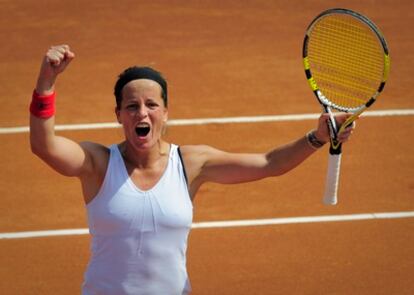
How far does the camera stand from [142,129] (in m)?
4.61

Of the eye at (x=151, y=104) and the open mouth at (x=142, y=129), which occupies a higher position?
the eye at (x=151, y=104)

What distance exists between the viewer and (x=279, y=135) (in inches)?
416

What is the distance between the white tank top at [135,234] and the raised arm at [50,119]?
0.25m

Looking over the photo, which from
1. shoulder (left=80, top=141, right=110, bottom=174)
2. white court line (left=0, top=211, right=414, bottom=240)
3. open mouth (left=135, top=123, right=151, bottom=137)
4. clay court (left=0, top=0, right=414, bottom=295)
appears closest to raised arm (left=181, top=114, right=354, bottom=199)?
open mouth (left=135, top=123, right=151, bottom=137)

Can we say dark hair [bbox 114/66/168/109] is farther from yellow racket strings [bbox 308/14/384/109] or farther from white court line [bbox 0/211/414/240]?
white court line [bbox 0/211/414/240]

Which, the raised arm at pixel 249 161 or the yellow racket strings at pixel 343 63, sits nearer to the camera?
the raised arm at pixel 249 161

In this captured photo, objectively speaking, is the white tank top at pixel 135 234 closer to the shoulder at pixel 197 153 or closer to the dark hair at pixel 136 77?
the shoulder at pixel 197 153

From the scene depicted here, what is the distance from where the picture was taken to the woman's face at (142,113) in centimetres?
460

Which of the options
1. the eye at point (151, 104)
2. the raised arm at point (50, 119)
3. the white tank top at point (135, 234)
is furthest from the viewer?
the eye at point (151, 104)

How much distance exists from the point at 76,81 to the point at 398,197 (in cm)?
507

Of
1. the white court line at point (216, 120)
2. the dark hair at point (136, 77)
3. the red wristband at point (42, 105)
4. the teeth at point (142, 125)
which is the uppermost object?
the white court line at point (216, 120)

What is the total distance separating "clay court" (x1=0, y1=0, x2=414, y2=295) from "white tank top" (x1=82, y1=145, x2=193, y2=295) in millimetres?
3190

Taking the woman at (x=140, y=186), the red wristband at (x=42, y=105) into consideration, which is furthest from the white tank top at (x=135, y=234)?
the red wristband at (x=42, y=105)

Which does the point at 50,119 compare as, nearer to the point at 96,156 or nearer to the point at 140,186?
the point at 96,156
